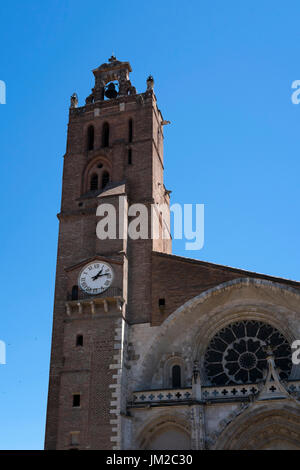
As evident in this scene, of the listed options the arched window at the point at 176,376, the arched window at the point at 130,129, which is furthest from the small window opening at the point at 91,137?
the arched window at the point at 176,376

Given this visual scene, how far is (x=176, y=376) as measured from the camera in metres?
26.2

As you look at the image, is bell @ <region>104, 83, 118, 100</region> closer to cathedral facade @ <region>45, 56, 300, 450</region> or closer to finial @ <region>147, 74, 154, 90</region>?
finial @ <region>147, 74, 154, 90</region>

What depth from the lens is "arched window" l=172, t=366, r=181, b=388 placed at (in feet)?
85.6

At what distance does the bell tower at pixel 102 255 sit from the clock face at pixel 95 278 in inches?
1.8

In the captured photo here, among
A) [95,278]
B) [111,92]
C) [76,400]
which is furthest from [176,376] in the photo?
[111,92]

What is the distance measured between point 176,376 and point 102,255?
626 centimetres

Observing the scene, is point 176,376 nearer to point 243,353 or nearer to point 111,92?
point 243,353

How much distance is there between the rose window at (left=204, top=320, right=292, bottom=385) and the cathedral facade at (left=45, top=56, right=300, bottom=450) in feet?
0.14

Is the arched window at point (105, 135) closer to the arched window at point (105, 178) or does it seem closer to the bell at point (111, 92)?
the arched window at point (105, 178)

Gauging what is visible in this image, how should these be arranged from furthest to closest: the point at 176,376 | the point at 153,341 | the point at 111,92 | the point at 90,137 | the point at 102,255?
the point at 111,92, the point at 90,137, the point at 102,255, the point at 153,341, the point at 176,376

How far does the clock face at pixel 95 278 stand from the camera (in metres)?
27.2

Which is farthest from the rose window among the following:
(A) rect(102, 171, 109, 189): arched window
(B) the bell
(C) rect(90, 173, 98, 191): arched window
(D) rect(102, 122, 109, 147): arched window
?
(B) the bell

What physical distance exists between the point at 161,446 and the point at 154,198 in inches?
459
